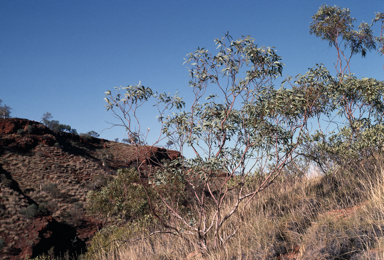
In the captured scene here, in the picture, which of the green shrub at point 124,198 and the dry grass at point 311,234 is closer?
the dry grass at point 311,234

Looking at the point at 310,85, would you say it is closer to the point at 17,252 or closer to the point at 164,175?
the point at 164,175

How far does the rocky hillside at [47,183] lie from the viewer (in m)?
15.5

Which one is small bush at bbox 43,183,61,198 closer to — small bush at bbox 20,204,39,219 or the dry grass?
small bush at bbox 20,204,39,219

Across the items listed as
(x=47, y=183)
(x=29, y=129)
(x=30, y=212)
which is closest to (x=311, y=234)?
(x=30, y=212)

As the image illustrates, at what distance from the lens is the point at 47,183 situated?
939 inches

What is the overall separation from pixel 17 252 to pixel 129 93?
541 inches

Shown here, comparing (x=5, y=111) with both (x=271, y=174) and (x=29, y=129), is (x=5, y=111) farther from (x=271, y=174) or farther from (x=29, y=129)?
(x=271, y=174)

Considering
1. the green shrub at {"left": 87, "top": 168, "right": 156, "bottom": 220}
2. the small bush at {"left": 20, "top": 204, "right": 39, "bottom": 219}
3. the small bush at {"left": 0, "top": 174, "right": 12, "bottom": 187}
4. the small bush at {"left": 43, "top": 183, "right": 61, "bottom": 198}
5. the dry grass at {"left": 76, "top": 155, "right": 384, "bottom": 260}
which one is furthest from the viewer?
the small bush at {"left": 43, "top": 183, "right": 61, "bottom": 198}

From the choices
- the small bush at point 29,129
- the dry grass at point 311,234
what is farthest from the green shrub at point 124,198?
the small bush at point 29,129

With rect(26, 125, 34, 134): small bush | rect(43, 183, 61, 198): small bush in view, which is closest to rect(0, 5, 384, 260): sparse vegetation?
rect(43, 183, 61, 198): small bush

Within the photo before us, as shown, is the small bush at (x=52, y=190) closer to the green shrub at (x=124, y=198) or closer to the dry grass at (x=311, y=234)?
the green shrub at (x=124, y=198)

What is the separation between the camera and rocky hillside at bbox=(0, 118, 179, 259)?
15.5 metres

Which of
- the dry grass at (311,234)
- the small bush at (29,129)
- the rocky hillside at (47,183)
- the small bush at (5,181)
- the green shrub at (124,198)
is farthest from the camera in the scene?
the small bush at (29,129)

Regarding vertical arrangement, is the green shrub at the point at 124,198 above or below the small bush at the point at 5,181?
below
